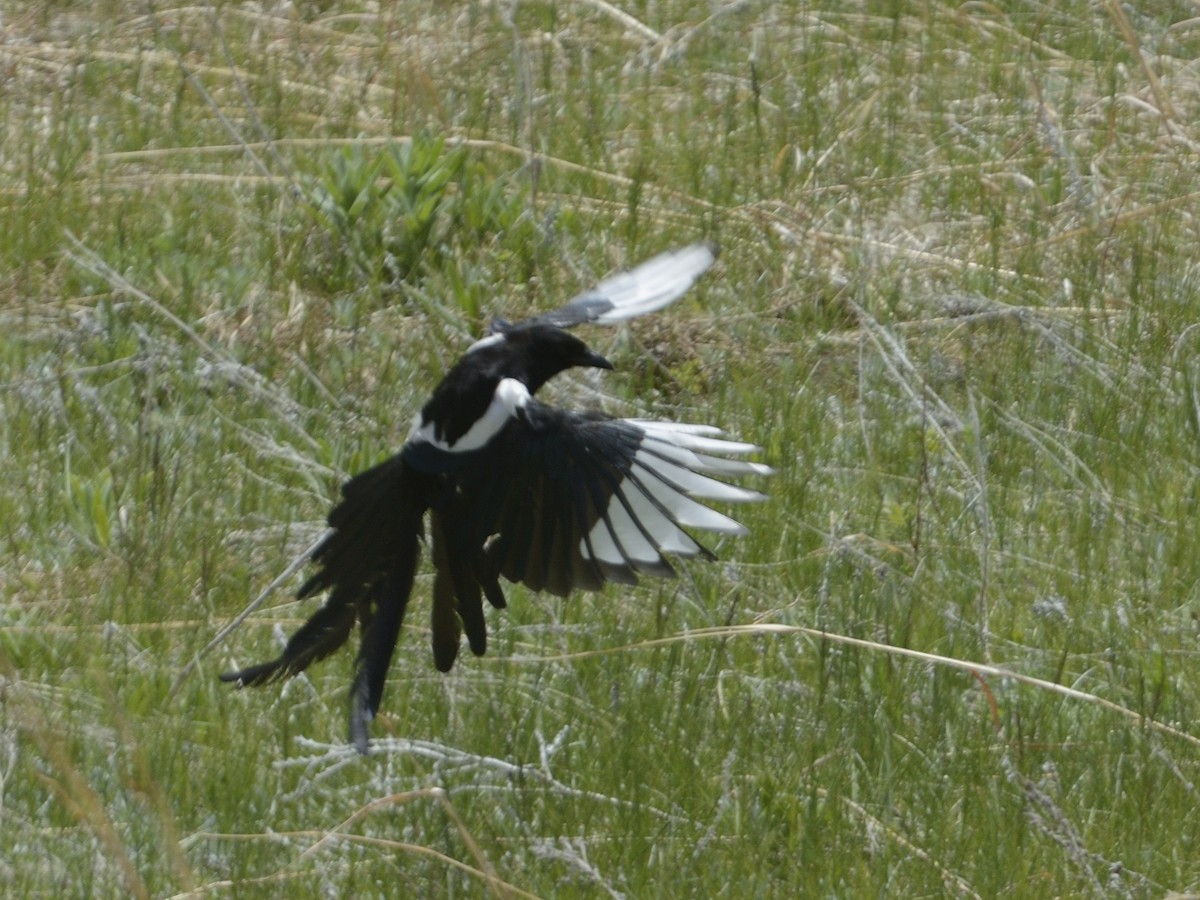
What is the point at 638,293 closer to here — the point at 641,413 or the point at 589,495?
the point at 641,413

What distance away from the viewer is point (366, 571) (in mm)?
2658

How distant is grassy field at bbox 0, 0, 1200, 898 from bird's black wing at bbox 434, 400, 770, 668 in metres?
0.19

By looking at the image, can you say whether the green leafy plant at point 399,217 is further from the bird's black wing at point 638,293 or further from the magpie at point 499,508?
the magpie at point 499,508

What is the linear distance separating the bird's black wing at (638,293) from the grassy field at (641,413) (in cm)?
38

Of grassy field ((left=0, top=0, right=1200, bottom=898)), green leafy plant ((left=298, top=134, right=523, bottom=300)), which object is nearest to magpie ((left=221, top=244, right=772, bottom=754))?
grassy field ((left=0, top=0, right=1200, bottom=898))

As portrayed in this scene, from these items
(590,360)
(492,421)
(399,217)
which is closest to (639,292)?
(590,360)

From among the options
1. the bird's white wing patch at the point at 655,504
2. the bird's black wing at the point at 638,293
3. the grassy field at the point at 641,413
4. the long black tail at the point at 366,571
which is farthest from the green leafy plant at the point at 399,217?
the bird's white wing patch at the point at 655,504

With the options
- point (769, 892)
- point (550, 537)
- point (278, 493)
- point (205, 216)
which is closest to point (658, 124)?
point (205, 216)

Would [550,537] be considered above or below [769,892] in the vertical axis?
above

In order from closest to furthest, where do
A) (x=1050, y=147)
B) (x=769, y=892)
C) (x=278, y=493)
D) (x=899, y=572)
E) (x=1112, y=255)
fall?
(x=769, y=892) → (x=899, y=572) → (x=278, y=493) → (x=1112, y=255) → (x=1050, y=147)

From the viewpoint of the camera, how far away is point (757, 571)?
300 centimetres

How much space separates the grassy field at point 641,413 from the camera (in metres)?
2.32

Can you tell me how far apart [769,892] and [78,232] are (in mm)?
2401

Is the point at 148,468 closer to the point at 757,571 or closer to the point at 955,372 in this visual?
the point at 757,571
